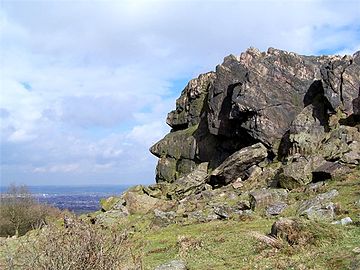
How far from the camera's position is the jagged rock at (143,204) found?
41312mm

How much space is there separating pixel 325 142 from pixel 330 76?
8002mm

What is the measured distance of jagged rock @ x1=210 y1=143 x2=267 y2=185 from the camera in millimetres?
43500

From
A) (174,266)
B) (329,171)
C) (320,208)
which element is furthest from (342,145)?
(174,266)

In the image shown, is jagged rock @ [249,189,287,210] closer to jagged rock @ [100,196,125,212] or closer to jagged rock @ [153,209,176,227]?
jagged rock @ [153,209,176,227]

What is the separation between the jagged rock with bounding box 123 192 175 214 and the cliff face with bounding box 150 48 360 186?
5.84 m

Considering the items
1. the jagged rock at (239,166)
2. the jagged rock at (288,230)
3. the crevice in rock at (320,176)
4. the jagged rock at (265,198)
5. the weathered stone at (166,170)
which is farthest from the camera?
the weathered stone at (166,170)

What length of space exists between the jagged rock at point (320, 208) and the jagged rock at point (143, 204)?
49.1 ft

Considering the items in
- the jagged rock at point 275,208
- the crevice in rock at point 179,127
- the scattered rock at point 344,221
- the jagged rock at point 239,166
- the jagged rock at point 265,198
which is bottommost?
the scattered rock at point 344,221

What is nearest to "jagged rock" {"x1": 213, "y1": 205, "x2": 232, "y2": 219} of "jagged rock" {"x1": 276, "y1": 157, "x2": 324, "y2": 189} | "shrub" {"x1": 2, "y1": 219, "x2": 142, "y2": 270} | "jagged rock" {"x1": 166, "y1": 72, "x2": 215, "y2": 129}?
"jagged rock" {"x1": 276, "y1": 157, "x2": 324, "y2": 189}

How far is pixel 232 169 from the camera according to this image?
1713 inches

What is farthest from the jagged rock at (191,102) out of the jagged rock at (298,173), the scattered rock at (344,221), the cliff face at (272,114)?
the scattered rock at (344,221)

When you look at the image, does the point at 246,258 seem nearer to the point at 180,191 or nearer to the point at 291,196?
the point at 291,196

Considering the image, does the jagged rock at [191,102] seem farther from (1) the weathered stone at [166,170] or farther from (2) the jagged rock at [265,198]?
(2) the jagged rock at [265,198]

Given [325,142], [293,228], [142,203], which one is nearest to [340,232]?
[293,228]
